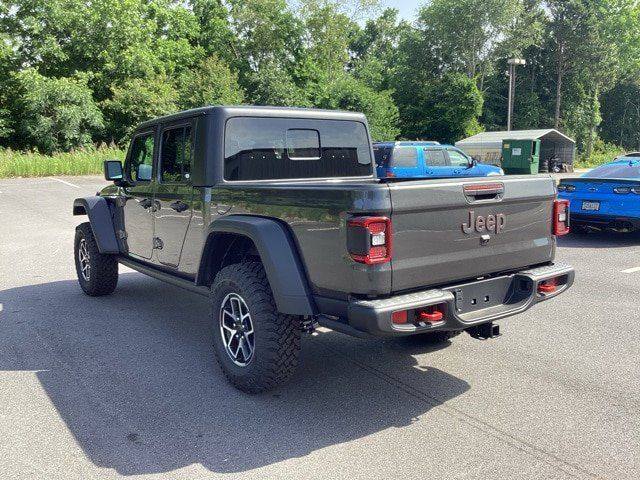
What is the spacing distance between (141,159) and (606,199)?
302 inches

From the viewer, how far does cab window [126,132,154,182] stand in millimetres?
5391

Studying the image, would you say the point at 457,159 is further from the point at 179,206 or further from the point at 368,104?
the point at 368,104

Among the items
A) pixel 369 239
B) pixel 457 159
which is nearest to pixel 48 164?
pixel 457 159

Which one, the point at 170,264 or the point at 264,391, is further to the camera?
the point at 170,264

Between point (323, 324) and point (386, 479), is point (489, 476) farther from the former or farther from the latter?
point (323, 324)

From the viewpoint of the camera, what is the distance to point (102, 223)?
20.1 feet

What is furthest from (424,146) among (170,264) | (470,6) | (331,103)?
(470,6)

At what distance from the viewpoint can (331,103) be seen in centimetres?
3856

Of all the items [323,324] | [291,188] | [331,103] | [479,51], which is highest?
[479,51]

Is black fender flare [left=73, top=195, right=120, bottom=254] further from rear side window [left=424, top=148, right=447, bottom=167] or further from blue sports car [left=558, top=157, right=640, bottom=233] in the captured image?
rear side window [left=424, top=148, right=447, bottom=167]

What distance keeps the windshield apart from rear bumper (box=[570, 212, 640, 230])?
835mm

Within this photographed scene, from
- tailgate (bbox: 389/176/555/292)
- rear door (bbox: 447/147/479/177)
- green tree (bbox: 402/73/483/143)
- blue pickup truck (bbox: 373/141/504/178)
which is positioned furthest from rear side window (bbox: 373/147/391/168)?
green tree (bbox: 402/73/483/143)

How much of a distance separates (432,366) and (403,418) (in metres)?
0.94

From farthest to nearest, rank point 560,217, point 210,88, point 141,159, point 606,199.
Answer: point 210,88 < point 606,199 < point 141,159 < point 560,217
